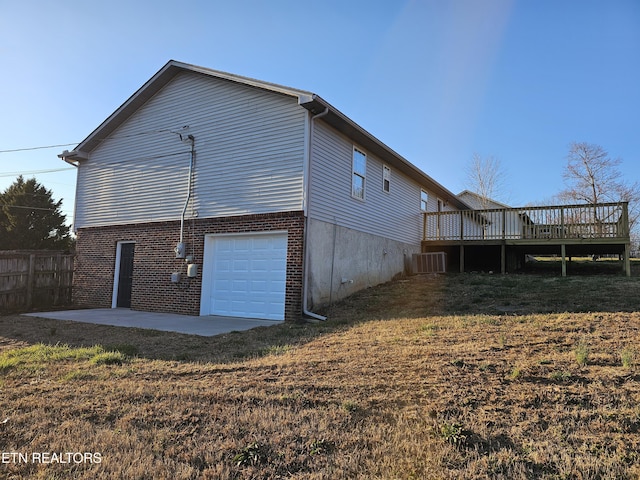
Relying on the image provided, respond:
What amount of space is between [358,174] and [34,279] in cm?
996

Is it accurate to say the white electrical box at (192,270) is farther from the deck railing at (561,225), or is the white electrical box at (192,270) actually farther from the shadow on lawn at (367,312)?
the deck railing at (561,225)

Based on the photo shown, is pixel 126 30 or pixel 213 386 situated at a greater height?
pixel 126 30

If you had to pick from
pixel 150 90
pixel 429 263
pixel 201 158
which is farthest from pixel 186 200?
pixel 429 263

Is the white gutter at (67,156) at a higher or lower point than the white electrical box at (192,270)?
higher

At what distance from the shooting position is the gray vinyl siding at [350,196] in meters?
9.84

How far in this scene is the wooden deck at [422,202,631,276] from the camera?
12.8 m

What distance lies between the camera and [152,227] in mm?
11820

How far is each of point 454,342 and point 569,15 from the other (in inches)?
250

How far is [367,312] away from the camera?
918 centimetres

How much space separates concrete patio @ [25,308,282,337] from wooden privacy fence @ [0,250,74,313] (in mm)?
1645

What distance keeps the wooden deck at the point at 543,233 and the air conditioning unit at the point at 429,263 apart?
4.51 ft

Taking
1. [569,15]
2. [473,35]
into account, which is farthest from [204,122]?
[569,15]

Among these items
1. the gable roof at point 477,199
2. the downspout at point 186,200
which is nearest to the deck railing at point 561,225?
the downspout at point 186,200

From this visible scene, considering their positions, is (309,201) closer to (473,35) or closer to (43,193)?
(473,35)
